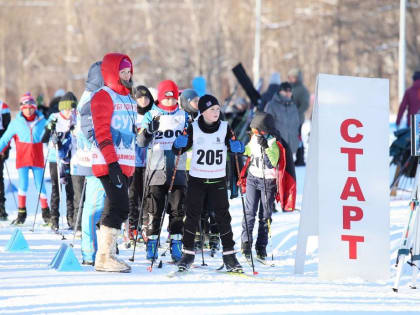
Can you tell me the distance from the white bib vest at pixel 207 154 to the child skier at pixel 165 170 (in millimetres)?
752

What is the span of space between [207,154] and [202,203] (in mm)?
441

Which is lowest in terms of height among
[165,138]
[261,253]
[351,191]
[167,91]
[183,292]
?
[261,253]

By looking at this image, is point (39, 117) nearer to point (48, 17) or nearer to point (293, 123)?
point (293, 123)

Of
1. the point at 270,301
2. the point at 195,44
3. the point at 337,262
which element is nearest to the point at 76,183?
the point at 337,262

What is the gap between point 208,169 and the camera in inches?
304

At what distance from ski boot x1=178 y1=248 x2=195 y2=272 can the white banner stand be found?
116 cm

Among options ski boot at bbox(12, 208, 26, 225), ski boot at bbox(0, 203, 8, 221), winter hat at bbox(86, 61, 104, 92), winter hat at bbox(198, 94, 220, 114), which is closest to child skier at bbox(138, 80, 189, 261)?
winter hat at bbox(86, 61, 104, 92)

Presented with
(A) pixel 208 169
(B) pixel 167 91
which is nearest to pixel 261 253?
(A) pixel 208 169

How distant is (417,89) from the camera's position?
15172mm

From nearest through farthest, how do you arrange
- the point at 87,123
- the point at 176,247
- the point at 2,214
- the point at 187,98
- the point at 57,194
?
the point at 87,123 → the point at 176,247 → the point at 187,98 → the point at 57,194 → the point at 2,214

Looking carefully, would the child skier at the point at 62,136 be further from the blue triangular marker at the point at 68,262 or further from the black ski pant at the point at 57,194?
the blue triangular marker at the point at 68,262

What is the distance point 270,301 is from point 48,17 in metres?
53.5

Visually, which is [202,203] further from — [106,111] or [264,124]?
[264,124]

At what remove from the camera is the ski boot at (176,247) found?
329 inches
